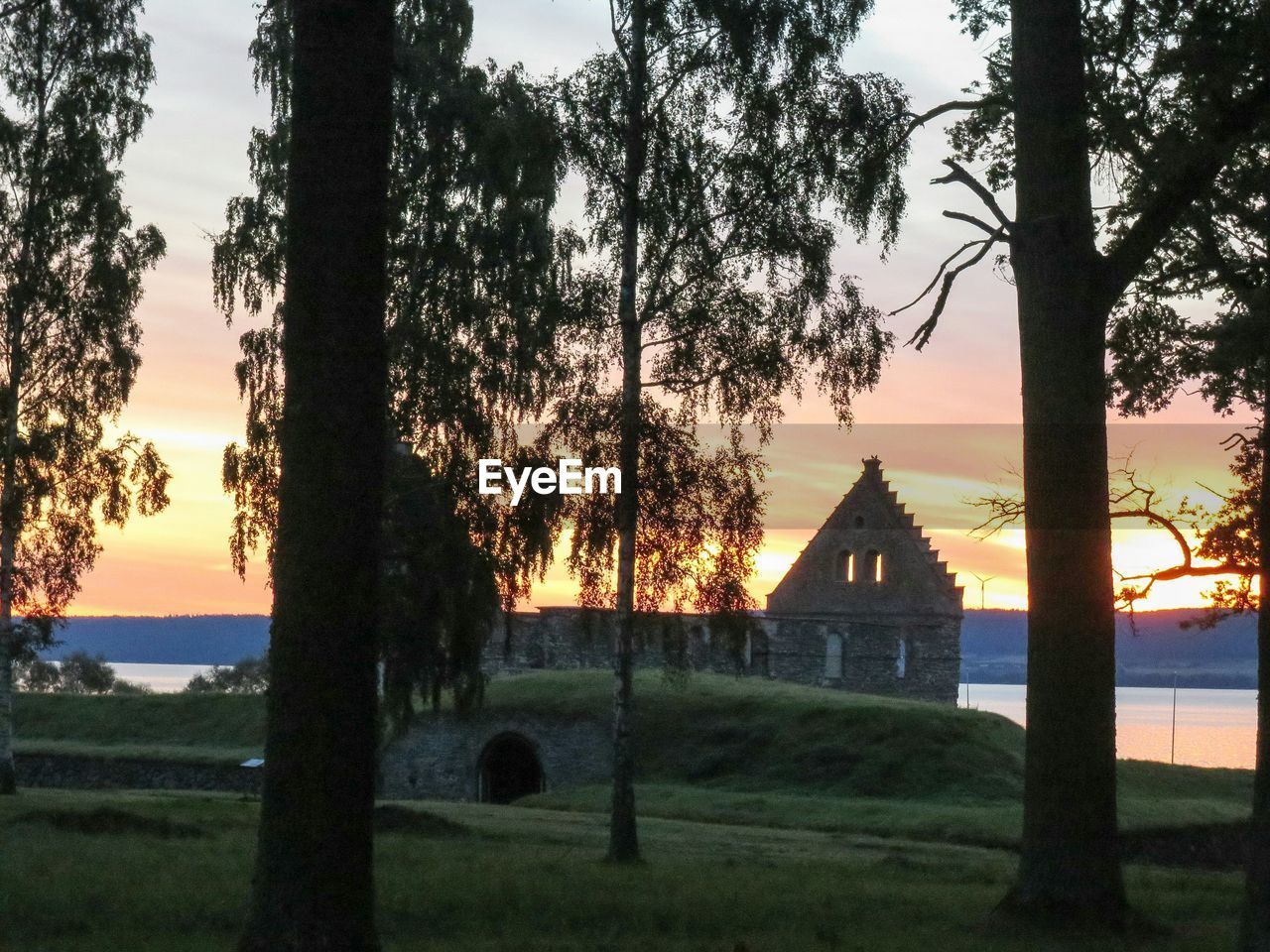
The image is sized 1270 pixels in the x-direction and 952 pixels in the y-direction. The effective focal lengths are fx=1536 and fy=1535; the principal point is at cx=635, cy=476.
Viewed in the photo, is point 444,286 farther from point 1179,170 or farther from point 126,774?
point 126,774

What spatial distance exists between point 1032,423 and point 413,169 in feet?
49.8

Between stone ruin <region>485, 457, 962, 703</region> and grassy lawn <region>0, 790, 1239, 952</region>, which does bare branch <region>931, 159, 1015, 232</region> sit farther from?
stone ruin <region>485, 457, 962, 703</region>

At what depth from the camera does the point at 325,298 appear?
7.66 metres

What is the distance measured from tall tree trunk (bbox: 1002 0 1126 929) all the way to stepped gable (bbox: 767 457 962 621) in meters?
44.9

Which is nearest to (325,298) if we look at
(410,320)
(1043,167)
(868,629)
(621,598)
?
(1043,167)

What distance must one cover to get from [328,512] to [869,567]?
172 ft

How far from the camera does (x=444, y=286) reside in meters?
24.5

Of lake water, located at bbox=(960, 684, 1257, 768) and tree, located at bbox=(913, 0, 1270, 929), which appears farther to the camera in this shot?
lake water, located at bbox=(960, 684, 1257, 768)

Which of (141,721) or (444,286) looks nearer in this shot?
(444,286)

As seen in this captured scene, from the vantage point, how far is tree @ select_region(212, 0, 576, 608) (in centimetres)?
2409

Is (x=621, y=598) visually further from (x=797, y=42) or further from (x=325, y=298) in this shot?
(x=325, y=298)

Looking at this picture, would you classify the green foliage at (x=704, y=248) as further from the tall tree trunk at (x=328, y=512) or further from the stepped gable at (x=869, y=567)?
the stepped gable at (x=869, y=567)

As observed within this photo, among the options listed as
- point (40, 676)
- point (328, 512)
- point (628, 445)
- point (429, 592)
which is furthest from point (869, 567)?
point (328, 512)

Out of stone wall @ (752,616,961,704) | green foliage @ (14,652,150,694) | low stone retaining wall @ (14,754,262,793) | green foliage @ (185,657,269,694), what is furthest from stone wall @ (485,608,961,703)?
green foliage @ (14,652,150,694)
